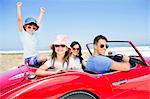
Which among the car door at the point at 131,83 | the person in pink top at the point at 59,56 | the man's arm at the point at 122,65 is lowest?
the car door at the point at 131,83

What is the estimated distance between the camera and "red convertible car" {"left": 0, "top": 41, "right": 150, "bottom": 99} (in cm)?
204

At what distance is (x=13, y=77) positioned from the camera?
233 centimetres

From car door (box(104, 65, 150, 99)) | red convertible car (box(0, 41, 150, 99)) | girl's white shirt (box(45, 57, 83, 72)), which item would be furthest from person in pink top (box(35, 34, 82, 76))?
car door (box(104, 65, 150, 99))

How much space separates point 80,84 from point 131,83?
17.9 inches

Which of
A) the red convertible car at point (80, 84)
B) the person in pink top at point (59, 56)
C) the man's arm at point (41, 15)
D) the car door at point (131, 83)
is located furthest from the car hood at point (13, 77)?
the car door at point (131, 83)

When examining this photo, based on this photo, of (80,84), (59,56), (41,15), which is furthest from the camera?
(41,15)

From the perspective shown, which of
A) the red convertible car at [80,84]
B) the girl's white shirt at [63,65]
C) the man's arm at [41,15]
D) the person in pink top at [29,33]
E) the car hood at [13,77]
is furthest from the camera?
the man's arm at [41,15]

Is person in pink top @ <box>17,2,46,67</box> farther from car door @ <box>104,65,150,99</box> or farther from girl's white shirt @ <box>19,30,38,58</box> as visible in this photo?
car door @ <box>104,65,150,99</box>

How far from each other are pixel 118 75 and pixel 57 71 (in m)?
0.46

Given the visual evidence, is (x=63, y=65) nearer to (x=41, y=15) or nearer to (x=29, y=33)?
(x=29, y=33)

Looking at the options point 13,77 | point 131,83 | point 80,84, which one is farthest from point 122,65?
point 13,77

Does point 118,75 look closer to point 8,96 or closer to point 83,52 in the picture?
point 83,52

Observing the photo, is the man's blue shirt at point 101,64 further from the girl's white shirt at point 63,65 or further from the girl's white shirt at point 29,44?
the girl's white shirt at point 29,44

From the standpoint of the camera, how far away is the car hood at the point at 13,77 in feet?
7.21
